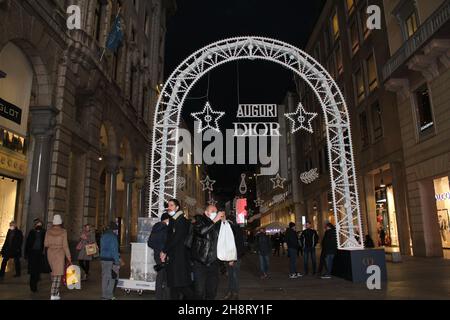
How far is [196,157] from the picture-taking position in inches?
2377

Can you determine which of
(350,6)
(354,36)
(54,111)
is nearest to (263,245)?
(54,111)

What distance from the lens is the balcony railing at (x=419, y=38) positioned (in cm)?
1563

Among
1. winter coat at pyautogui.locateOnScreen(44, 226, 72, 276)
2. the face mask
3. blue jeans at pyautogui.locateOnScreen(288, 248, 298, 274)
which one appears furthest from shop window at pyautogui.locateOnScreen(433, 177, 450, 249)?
winter coat at pyautogui.locateOnScreen(44, 226, 72, 276)

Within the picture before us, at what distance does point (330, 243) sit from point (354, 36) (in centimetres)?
2029

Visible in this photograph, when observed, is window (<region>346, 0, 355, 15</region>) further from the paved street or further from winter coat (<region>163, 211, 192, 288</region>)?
winter coat (<region>163, 211, 192, 288</region>)

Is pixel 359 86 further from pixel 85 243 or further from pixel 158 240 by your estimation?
pixel 158 240

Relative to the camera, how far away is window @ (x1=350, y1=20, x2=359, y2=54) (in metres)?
27.2

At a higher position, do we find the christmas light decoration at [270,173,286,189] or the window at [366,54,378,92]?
the window at [366,54,378,92]

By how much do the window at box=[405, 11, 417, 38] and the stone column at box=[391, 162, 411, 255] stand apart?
7292mm

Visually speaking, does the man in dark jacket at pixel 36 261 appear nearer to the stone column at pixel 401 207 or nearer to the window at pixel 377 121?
the stone column at pixel 401 207

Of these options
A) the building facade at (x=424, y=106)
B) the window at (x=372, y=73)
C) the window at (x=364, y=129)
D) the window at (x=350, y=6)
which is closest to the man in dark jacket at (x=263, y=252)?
the building facade at (x=424, y=106)
